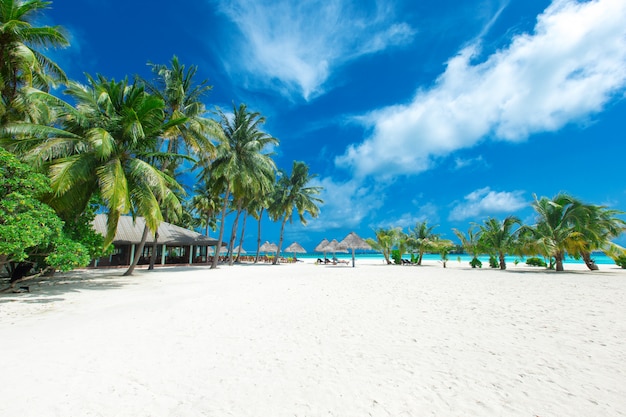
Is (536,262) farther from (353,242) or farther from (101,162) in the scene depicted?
(101,162)

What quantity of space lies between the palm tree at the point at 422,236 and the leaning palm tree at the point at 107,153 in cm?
2188

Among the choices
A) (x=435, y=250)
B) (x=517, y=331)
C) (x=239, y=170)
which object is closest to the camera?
(x=517, y=331)

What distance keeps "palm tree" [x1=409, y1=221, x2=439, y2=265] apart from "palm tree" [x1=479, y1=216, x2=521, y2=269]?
5.47 m

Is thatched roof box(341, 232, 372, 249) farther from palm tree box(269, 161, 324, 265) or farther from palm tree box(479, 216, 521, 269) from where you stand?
palm tree box(479, 216, 521, 269)

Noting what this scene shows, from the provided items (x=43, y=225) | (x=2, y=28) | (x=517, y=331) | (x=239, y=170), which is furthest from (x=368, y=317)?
(x=239, y=170)

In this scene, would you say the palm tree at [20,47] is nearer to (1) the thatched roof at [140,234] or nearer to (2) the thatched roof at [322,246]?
(1) the thatched roof at [140,234]

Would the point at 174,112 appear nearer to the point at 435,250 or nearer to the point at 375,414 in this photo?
the point at 375,414

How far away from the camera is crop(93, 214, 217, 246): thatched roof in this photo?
19225 mm

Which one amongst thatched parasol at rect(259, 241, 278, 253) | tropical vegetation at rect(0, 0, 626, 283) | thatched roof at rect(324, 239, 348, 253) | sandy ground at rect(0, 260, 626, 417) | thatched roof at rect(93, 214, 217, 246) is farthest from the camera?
thatched parasol at rect(259, 241, 278, 253)

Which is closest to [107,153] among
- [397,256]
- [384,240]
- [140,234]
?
[140,234]

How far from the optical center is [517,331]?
4.70 m

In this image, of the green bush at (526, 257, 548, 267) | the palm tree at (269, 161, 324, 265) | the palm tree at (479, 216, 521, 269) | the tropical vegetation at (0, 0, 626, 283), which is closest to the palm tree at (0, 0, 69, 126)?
the tropical vegetation at (0, 0, 626, 283)

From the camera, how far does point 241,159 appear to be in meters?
20.2

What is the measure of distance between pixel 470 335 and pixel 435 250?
2329cm
